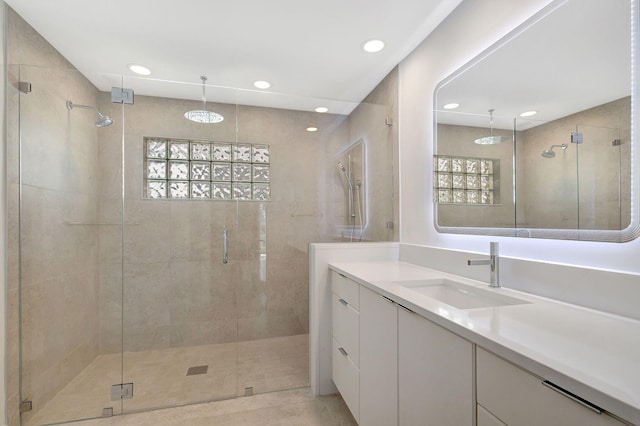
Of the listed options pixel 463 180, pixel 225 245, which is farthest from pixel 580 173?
pixel 225 245

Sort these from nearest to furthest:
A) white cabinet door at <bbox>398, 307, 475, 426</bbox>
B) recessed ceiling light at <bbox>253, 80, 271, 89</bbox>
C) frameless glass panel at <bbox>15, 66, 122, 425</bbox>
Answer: white cabinet door at <bbox>398, 307, 475, 426</bbox>, frameless glass panel at <bbox>15, 66, 122, 425</bbox>, recessed ceiling light at <bbox>253, 80, 271, 89</bbox>

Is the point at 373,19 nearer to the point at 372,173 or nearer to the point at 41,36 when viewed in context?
the point at 372,173

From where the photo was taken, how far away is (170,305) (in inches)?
89.5

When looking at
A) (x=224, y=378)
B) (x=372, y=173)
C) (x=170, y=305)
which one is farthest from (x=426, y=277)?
(x=170, y=305)

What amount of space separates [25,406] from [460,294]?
8.46 feet

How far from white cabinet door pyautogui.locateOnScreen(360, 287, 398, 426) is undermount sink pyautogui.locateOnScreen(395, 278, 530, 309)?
0.19m

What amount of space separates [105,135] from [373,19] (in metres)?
2.00

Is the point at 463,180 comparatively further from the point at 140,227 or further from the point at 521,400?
the point at 140,227

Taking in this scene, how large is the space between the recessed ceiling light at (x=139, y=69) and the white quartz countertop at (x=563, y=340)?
2523 millimetres

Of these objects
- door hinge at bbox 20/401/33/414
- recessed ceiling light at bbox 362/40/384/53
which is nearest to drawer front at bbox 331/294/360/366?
recessed ceiling light at bbox 362/40/384/53

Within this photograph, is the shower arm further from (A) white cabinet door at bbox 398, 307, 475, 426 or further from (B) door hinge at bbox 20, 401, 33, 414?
(A) white cabinet door at bbox 398, 307, 475, 426

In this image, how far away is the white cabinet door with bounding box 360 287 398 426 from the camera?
1163 mm

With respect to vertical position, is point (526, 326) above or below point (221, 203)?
below

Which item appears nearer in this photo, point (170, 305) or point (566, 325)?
point (566, 325)
